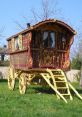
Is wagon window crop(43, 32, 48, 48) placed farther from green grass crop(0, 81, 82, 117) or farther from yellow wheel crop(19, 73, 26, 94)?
green grass crop(0, 81, 82, 117)

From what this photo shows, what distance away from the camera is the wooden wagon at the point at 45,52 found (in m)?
18.7

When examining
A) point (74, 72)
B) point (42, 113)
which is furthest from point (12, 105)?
point (74, 72)

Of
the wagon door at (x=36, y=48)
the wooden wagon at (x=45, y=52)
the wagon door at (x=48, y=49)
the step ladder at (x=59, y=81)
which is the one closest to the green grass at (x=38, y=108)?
the step ladder at (x=59, y=81)

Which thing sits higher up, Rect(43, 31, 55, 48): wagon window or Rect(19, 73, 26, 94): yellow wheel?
Rect(43, 31, 55, 48): wagon window

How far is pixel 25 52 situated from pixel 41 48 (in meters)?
0.89

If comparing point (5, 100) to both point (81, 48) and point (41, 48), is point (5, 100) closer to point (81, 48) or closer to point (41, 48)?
point (41, 48)

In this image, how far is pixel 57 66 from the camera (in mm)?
19781

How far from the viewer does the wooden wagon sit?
1869 centimetres

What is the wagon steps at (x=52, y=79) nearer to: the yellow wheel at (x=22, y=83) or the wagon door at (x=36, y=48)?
the yellow wheel at (x=22, y=83)

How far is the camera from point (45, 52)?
1927 centimetres

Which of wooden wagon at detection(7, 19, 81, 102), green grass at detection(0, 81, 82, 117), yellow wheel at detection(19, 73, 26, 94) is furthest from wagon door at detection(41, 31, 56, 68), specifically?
green grass at detection(0, 81, 82, 117)

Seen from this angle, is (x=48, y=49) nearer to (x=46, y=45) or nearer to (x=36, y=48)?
(x=46, y=45)

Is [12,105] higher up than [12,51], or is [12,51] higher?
[12,51]

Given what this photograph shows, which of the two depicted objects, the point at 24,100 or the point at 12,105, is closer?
the point at 12,105
